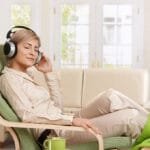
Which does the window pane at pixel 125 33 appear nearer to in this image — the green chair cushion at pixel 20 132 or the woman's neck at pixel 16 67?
the woman's neck at pixel 16 67

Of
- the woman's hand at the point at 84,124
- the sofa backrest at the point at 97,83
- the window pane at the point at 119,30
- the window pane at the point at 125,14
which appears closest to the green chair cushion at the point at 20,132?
the woman's hand at the point at 84,124

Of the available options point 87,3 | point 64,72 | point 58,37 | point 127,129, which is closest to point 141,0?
point 87,3

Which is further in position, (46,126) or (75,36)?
(75,36)

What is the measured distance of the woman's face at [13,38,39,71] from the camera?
2879 millimetres

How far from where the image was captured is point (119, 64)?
6883 mm

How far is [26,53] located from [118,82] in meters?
2.44

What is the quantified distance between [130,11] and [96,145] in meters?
4.37

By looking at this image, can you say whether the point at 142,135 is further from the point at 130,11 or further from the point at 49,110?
the point at 130,11

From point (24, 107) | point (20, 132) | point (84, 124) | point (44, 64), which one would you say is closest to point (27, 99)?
point (24, 107)

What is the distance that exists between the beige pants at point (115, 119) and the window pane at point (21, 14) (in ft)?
14.2

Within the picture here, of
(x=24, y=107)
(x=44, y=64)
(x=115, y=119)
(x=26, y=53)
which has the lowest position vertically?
(x=115, y=119)

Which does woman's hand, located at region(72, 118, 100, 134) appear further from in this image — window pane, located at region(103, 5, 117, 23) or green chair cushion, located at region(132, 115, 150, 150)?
window pane, located at region(103, 5, 117, 23)

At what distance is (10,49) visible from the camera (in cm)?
279

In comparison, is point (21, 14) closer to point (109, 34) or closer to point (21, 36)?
point (109, 34)
